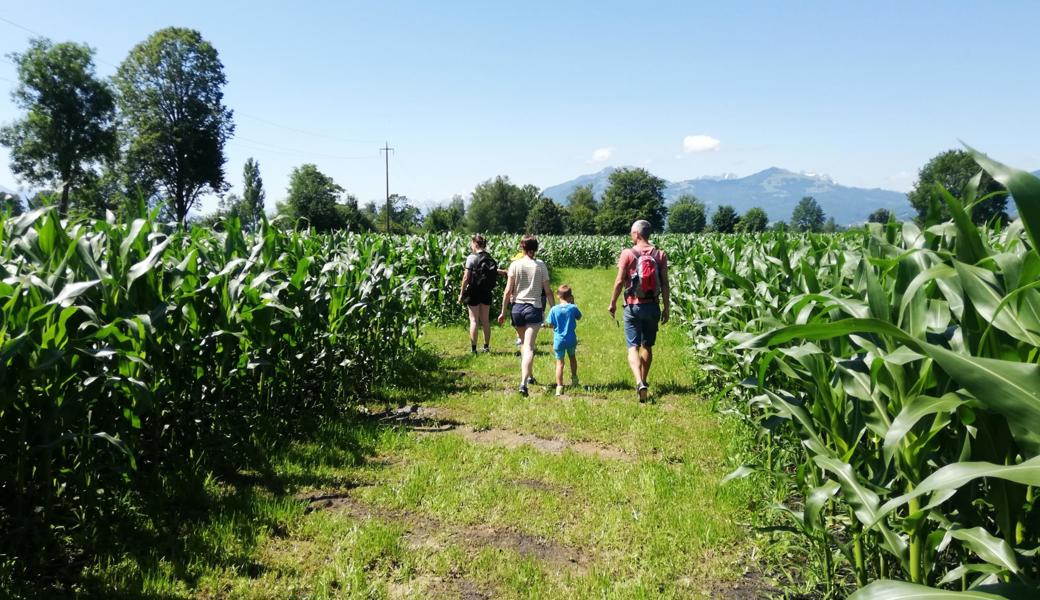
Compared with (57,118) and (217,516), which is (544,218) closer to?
(57,118)

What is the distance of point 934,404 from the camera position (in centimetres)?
195

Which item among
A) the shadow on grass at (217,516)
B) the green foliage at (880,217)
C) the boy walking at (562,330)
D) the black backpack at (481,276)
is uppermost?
the green foliage at (880,217)

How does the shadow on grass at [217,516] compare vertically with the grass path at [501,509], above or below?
above

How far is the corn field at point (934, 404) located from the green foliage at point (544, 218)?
111690 mm

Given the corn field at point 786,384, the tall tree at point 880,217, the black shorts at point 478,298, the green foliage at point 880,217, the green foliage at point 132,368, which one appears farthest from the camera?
the black shorts at point 478,298

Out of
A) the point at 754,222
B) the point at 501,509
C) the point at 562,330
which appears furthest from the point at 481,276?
the point at 754,222

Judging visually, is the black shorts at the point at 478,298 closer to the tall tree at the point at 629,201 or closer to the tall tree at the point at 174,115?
the tall tree at the point at 174,115

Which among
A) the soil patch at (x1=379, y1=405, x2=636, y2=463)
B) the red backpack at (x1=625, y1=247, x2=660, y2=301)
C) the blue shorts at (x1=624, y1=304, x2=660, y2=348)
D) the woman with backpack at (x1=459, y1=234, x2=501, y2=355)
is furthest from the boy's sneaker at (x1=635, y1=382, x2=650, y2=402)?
the woman with backpack at (x1=459, y1=234, x2=501, y2=355)

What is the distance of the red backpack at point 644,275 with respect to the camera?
7055 mm

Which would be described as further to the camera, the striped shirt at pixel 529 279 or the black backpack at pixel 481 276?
the black backpack at pixel 481 276

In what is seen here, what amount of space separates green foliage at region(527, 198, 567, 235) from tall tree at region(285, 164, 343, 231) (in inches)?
1520

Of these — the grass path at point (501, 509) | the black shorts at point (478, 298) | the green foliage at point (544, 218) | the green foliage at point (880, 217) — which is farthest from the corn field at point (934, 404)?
the green foliage at point (544, 218)

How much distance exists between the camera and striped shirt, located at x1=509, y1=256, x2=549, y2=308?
25.7 ft

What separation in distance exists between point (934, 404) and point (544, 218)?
116m
